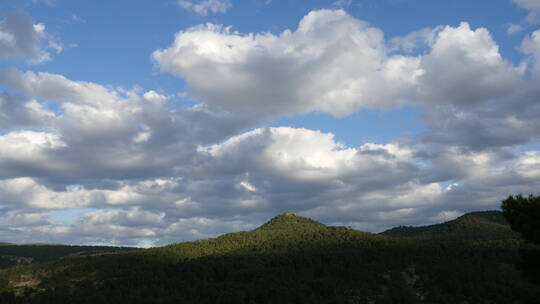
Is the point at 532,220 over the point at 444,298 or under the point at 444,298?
over

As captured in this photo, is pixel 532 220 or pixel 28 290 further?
pixel 28 290

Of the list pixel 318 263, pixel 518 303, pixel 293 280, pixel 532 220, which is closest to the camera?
pixel 532 220

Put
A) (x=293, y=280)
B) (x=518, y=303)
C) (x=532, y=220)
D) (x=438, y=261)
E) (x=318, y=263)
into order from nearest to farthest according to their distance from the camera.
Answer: (x=532, y=220) → (x=518, y=303) → (x=293, y=280) → (x=438, y=261) → (x=318, y=263)

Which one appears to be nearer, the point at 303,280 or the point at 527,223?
the point at 527,223

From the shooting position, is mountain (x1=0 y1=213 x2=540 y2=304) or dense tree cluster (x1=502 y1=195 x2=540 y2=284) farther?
mountain (x1=0 y1=213 x2=540 y2=304)

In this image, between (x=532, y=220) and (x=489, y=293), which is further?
(x=489, y=293)

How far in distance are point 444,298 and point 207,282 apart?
261 feet

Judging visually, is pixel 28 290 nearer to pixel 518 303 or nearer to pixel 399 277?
pixel 399 277

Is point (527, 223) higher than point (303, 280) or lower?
higher

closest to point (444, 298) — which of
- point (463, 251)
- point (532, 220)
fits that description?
point (463, 251)

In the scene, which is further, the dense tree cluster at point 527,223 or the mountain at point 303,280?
the mountain at point 303,280

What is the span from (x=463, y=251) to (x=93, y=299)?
14224 cm

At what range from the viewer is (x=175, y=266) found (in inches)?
7598

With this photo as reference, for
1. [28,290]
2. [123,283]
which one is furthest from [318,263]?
[28,290]
